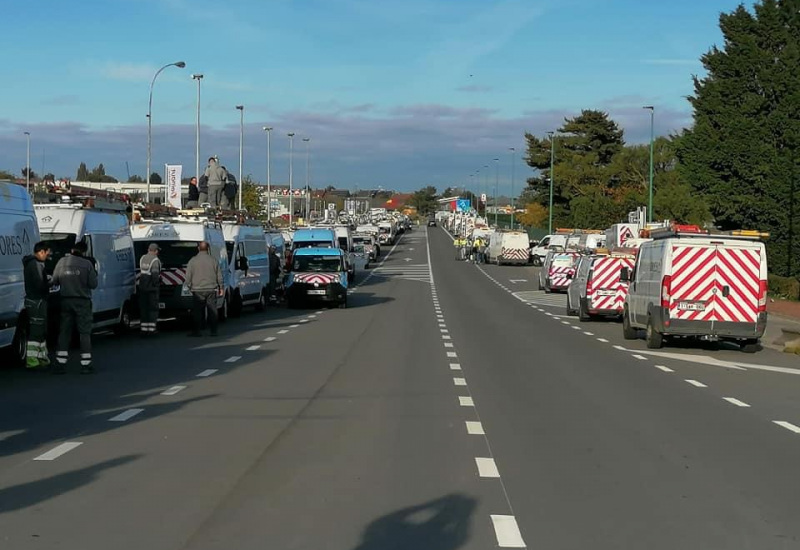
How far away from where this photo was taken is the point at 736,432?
11.2 m

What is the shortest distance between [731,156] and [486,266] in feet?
101

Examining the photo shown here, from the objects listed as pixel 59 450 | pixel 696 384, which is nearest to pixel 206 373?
pixel 59 450

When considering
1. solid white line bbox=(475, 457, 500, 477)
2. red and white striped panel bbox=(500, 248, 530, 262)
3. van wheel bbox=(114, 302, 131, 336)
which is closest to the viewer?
solid white line bbox=(475, 457, 500, 477)

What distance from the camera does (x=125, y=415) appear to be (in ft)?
38.3

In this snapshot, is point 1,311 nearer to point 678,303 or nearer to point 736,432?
point 736,432

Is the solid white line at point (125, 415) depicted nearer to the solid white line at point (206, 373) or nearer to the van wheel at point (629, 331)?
the solid white line at point (206, 373)

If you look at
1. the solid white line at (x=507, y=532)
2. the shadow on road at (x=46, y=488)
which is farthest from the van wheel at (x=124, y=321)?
the solid white line at (x=507, y=532)

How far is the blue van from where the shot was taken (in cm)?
3347

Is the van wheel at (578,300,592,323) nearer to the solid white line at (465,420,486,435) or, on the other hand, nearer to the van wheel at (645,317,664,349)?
the van wheel at (645,317,664,349)

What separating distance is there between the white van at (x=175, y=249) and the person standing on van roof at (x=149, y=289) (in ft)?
6.08

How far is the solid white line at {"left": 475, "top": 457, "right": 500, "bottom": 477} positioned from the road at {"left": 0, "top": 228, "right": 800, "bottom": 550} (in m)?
0.03

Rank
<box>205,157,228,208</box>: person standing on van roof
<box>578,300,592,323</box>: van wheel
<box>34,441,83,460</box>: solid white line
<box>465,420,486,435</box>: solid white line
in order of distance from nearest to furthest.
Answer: <box>34,441,83,460</box>: solid white line < <box>465,420,486,435</box>: solid white line < <box>578,300,592,323</box>: van wheel < <box>205,157,228,208</box>: person standing on van roof

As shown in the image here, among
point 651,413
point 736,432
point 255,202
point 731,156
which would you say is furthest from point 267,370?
point 255,202

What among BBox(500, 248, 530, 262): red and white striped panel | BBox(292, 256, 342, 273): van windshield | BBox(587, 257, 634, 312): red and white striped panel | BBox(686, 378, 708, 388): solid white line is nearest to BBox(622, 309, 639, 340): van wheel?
BBox(587, 257, 634, 312): red and white striped panel
